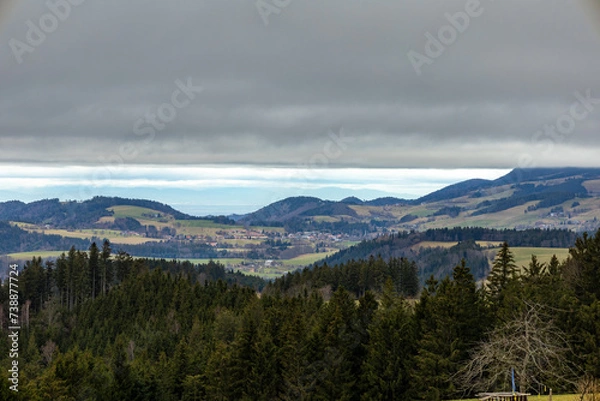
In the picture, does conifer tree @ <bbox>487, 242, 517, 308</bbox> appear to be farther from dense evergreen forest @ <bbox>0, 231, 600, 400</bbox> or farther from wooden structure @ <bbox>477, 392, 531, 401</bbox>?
wooden structure @ <bbox>477, 392, 531, 401</bbox>

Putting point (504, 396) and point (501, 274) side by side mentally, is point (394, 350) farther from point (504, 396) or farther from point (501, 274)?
point (501, 274)

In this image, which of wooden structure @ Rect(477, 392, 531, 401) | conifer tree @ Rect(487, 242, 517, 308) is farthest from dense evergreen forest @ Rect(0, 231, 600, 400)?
wooden structure @ Rect(477, 392, 531, 401)

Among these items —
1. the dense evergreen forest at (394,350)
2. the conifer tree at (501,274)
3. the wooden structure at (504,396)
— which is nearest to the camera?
the wooden structure at (504,396)

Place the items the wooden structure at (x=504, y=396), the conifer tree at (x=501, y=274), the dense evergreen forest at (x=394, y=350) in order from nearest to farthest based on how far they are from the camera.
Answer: the wooden structure at (x=504, y=396), the dense evergreen forest at (x=394, y=350), the conifer tree at (x=501, y=274)

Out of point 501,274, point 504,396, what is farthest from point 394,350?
point 501,274

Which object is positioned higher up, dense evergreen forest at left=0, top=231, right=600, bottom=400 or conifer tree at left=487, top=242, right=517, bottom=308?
conifer tree at left=487, top=242, right=517, bottom=308

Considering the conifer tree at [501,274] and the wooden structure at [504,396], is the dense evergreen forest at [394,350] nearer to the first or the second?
the conifer tree at [501,274]

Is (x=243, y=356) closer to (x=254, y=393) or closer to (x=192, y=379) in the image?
(x=254, y=393)

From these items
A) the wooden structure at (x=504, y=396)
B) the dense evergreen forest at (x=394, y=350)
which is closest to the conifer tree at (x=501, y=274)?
the dense evergreen forest at (x=394, y=350)

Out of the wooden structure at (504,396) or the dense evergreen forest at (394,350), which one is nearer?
the wooden structure at (504,396)

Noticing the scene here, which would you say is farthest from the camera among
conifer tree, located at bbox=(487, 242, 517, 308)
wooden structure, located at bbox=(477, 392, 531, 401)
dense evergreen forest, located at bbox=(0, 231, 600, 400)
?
conifer tree, located at bbox=(487, 242, 517, 308)

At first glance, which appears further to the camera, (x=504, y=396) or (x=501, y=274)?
(x=501, y=274)

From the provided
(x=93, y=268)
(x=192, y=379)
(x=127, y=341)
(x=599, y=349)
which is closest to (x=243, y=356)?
(x=192, y=379)

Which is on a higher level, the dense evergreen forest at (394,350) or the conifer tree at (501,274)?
the conifer tree at (501,274)
